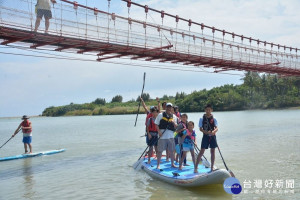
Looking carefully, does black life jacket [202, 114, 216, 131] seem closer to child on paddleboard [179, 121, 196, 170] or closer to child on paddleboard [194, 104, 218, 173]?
child on paddleboard [194, 104, 218, 173]

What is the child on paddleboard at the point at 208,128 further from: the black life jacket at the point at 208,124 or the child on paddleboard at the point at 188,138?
the child on paddleboard at the point at 188,138

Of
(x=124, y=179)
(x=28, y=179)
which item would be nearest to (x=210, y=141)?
(x=124, y=179)

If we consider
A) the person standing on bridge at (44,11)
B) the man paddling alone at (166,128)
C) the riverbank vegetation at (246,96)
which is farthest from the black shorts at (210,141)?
the riverbank vegetation at (246,96)

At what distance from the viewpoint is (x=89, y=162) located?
1168cm

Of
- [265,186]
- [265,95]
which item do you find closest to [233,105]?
[265,95]

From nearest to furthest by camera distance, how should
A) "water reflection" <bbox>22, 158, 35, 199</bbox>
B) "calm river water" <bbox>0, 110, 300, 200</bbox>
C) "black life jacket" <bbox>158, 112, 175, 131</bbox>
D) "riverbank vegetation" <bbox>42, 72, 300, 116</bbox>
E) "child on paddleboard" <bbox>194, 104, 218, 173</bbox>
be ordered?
1. "child on paddleboard" <bbox>194, 104, 218, 173</bbox>
2. "calm river water" <bbox>0, 110, 300, 200</bbox>
3. "black life jacket" <bbox>158, 112, 175, 131</bbox>
4. "water reflection" <bbox>22, 158, 35, 199</bbox>
5. "riverbank vegetation" <bbox>42, 72, 300, 116</bbox>

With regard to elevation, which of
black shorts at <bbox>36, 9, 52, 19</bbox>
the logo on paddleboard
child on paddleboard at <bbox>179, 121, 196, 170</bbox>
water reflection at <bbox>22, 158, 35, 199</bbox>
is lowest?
water reflection at <bbox>22, 158, 35, 199</bbox>

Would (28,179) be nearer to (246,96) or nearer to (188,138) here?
(188,138)

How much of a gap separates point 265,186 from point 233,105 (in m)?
63.3

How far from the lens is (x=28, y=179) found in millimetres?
9148

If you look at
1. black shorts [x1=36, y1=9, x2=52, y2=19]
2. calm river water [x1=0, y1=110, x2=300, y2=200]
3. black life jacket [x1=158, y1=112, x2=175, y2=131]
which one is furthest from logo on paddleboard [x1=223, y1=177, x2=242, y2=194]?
black shorts [x1=36, y1=9, x2=52, y2=19]

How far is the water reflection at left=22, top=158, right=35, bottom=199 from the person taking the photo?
25.0ft

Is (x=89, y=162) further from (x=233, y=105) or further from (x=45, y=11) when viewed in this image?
(x=233, y=105)

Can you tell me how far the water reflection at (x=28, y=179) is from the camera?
763cm
